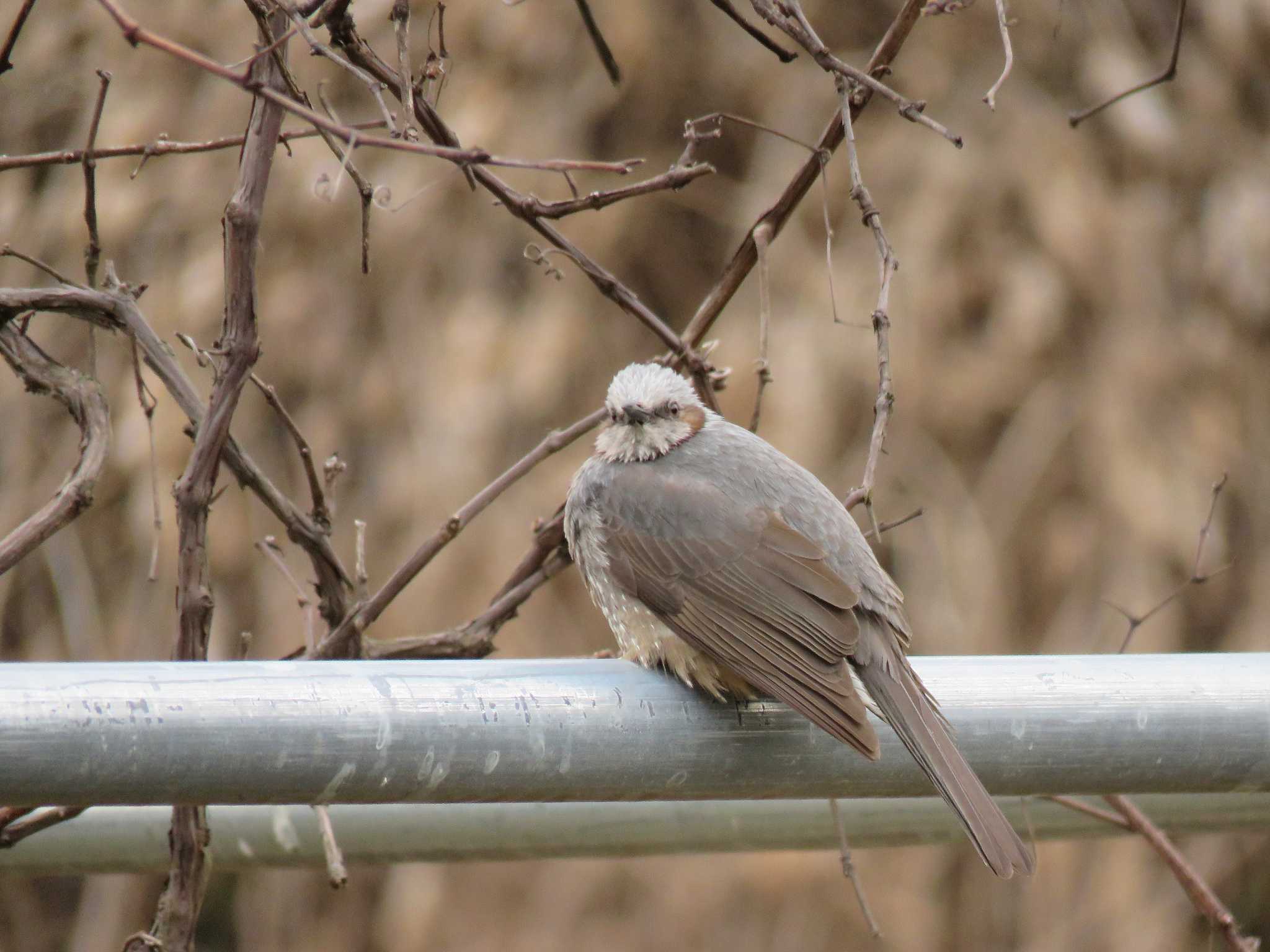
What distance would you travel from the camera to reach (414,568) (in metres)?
2.53

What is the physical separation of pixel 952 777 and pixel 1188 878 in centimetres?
102

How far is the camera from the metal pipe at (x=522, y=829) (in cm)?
231

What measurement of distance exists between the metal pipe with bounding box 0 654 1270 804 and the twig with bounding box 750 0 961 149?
909 millimetres

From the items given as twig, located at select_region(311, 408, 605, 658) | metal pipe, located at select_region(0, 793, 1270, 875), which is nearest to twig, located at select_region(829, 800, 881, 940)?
metal pipe, located at select_region(0, 793, 1270, 875)

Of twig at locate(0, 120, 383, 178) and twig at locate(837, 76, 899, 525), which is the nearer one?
twig at locate(837, 76, 899, 525)

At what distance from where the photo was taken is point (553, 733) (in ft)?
5.32

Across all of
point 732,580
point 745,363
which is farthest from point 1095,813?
point 745,363

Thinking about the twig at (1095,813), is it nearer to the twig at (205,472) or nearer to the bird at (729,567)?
the bird at (729,567)

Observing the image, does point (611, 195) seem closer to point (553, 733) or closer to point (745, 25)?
point (745, 25)

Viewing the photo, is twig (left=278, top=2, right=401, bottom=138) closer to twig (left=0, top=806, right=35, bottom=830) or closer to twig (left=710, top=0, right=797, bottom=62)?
twig (left=710, top=0, right=797, bottom=62)

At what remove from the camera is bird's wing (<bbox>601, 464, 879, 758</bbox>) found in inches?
94.0

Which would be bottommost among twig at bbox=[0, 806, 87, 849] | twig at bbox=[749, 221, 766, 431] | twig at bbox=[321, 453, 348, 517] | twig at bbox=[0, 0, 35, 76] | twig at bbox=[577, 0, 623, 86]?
twig at bbox=[0, 806, 87, 849]

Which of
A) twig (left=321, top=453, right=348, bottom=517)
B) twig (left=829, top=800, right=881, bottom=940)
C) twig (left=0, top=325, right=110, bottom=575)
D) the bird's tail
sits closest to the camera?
the bird's tail

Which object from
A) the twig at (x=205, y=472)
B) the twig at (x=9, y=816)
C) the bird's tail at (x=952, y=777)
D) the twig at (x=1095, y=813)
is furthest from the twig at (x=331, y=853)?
the twig at (x=1095, y=813)
